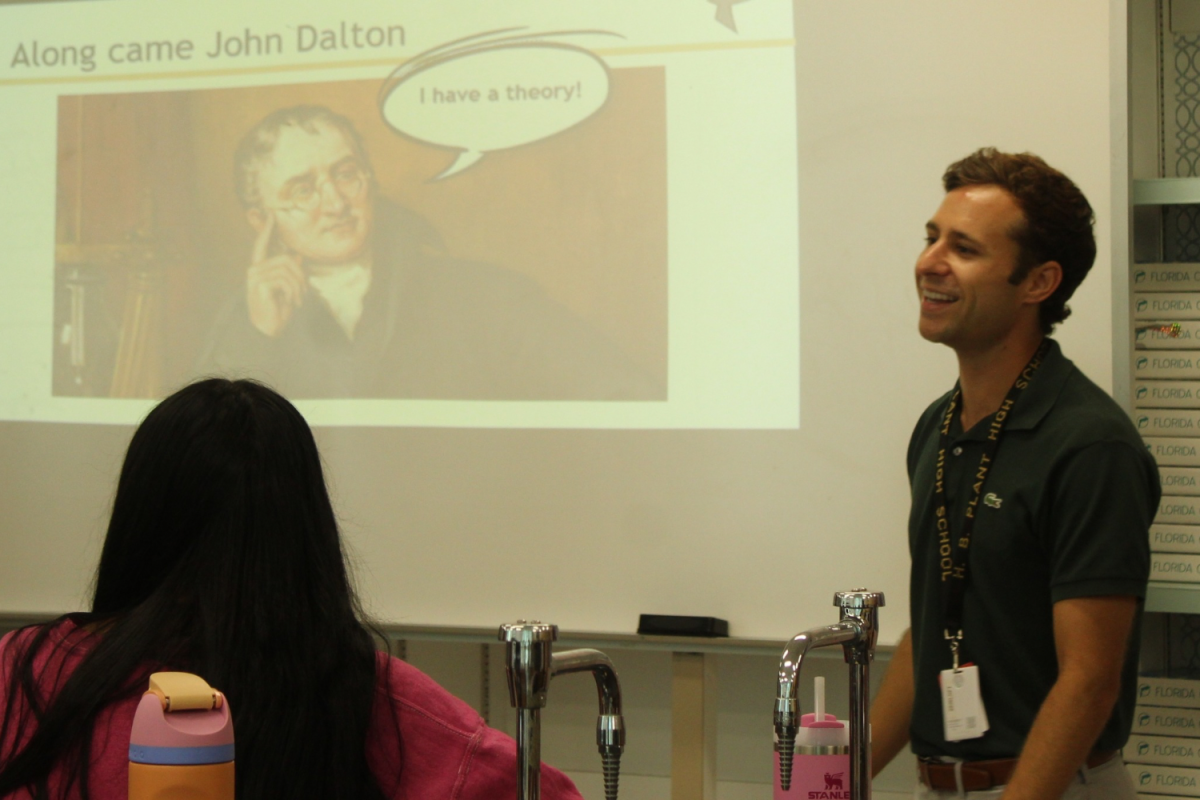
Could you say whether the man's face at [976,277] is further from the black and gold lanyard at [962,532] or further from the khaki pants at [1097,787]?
the khaki pants at [1097,787]

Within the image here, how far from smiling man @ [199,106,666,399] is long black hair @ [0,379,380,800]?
4.67 feet

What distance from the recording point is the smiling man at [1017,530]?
1588 millimetres

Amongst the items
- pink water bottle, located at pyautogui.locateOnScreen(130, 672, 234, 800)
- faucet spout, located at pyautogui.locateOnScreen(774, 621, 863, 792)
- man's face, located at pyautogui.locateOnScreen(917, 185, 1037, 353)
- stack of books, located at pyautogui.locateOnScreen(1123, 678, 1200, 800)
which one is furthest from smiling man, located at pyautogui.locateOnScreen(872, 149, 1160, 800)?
pink water bottle, located at pyautogui.locateOnScreen(130, 672, 234, 800)

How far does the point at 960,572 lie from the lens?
175cm

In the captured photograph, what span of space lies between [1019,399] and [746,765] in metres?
1.27

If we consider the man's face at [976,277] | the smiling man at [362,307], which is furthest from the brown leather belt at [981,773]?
the smiling man at [362,307]

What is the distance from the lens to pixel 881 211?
8.04 feet

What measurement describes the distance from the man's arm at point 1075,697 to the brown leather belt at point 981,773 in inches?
3.7

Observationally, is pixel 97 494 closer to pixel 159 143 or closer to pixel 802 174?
pixel 159 143

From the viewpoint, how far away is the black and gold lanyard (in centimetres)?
175

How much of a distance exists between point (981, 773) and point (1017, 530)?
13.1 inches

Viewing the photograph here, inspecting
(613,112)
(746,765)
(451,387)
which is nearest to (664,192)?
(613,112)

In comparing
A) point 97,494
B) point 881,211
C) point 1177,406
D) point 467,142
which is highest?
point 467,142

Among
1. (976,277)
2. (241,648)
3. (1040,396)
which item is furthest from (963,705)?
(241,648)
